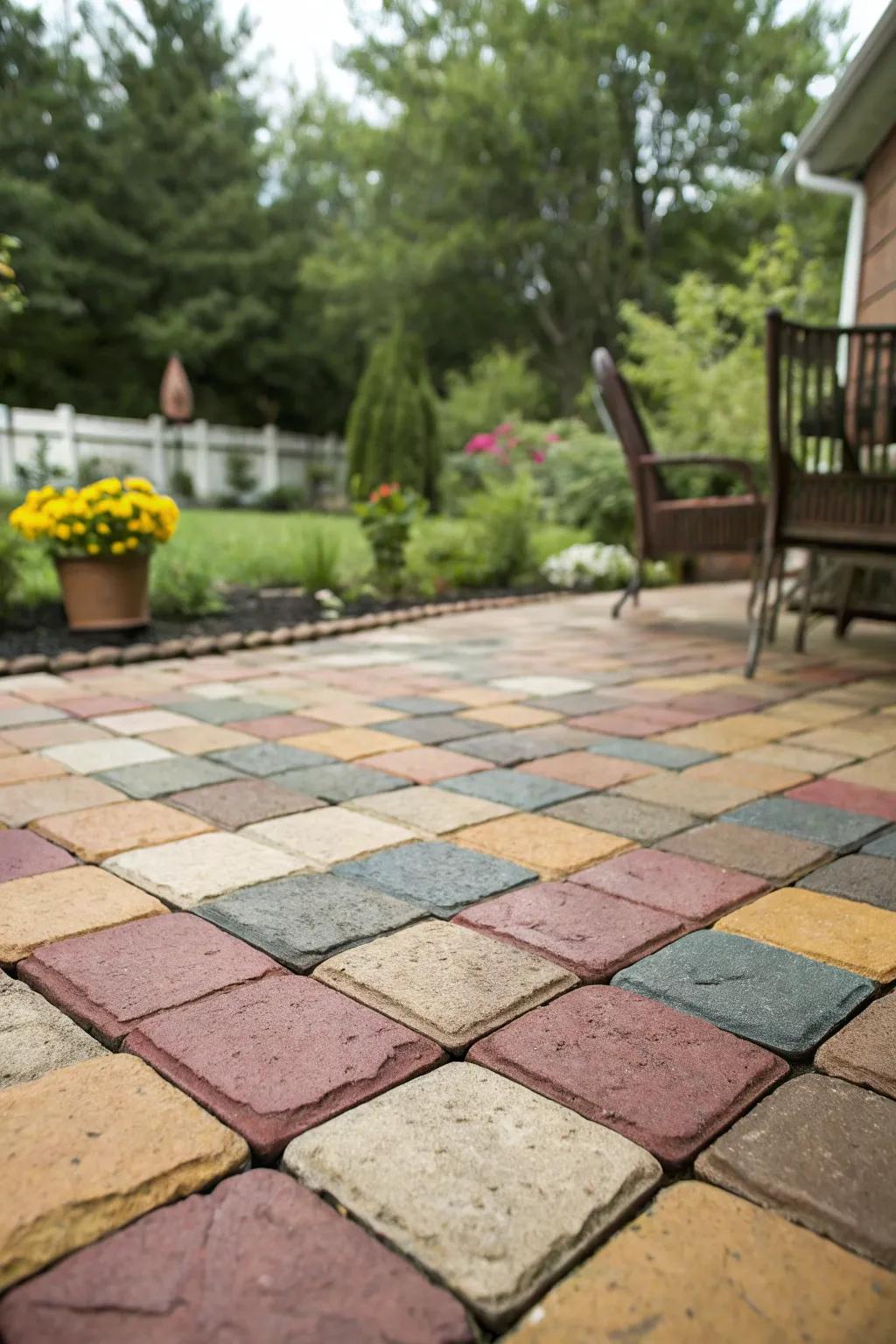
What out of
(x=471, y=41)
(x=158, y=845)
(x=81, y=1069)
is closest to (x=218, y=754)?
(x=158, y=845)

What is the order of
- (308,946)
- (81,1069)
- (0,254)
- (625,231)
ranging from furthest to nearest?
(625,231) → (0,254) → (308,946) → (81,1069)

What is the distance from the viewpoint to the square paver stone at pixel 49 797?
174 centimetres

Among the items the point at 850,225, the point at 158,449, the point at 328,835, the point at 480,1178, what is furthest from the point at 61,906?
the point at 158,449

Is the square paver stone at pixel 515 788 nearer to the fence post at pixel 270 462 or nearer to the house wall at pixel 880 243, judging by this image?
the house wall at pixel 880 243

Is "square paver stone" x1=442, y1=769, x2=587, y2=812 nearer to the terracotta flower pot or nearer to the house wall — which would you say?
the terracotta flower pot

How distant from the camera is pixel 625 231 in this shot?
16.6 metres

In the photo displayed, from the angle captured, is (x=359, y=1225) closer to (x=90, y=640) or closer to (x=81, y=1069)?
(x=81, y=1069)

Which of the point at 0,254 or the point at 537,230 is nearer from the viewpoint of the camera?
the point at 0,254

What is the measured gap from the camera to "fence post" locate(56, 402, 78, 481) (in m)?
14.8

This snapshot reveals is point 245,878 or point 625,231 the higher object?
point 625,231

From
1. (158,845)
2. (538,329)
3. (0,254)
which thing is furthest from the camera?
(538,329)

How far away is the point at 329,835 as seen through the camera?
1661 mm

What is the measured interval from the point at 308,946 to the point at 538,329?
19781 millimetres

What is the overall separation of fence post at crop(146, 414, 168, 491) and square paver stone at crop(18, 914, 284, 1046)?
16261mm
